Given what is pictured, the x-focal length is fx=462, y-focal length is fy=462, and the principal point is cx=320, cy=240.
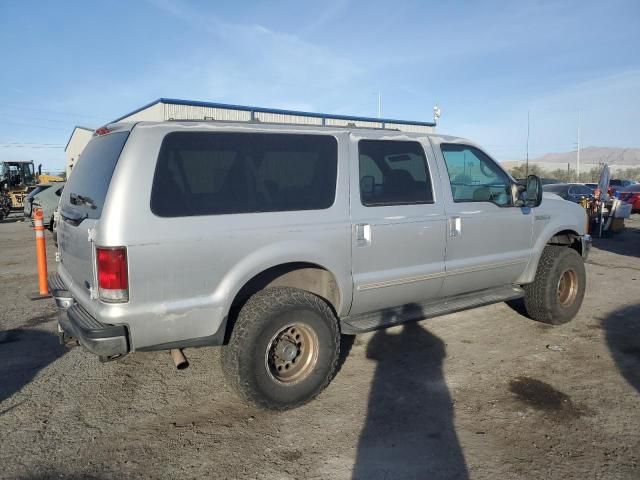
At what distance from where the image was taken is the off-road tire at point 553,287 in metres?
5.04

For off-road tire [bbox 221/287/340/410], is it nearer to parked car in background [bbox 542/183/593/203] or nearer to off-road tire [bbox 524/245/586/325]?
off-road tire [bbox 524/245/586/325]

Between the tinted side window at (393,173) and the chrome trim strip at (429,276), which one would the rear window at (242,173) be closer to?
the tinted side window at (393,173)

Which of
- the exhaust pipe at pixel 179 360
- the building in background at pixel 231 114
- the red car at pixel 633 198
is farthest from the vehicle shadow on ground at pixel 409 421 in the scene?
the red car at pixel 633 198

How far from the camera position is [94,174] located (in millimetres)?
3318

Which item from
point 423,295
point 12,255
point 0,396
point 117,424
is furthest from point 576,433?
point 12,255

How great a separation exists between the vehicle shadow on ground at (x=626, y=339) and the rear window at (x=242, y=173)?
3.01 meters

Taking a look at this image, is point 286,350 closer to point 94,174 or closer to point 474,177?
point 94,174

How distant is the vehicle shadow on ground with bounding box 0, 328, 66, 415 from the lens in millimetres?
3807

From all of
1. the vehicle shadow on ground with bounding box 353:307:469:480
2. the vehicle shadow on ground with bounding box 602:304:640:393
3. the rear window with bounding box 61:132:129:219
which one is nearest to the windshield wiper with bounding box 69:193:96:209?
the rear window with bounding box 61:132:129:219

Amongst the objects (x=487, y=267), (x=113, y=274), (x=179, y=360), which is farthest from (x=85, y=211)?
(x=487, y=267)

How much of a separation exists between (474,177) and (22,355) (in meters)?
4.68

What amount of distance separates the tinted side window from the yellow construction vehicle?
86.9 ft

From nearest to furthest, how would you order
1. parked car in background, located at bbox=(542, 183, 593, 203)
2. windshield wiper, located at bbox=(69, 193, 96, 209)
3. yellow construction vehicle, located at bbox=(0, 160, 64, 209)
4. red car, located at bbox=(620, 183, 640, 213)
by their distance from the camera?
windshield wiper, located at bbox=(69, 193, 96, 209) < parked car in background, located at bbox=(542, 183, 593, 203) < red car, located at bbox=(620, 183, 640, 213) < yellow construction vehicle, located at bbox=(0, 160, 64, 209)

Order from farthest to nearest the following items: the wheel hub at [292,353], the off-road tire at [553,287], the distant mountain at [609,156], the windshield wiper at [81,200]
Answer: the distant mountain at [609,156], the off-road tire at [553,287], the wheel hub at [292,353], the windshield wiper at [81,200]
